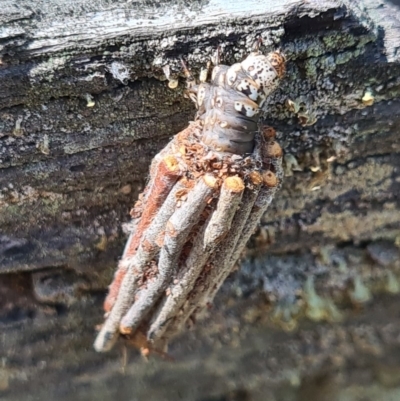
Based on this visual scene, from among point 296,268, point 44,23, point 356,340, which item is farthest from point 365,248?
point 44,23

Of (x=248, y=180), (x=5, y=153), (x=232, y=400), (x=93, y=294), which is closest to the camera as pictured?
(x=248, y=180)

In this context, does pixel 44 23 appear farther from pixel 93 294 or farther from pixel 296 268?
pixel 296 268

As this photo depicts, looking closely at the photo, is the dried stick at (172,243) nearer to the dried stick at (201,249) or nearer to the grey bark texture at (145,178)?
the dried stick at (201,249)

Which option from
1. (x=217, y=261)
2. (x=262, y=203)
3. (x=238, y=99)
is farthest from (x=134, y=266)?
(x=238, y=99)

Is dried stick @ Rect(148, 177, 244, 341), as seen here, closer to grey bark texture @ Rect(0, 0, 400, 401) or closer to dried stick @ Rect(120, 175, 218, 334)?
dried stick @ Rect(120, 175, 218, 334)

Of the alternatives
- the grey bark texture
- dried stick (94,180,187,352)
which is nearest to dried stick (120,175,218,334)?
dried stick (94,180,187,352)

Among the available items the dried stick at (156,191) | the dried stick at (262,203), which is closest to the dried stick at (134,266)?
→ the dried stick at (156,191)
